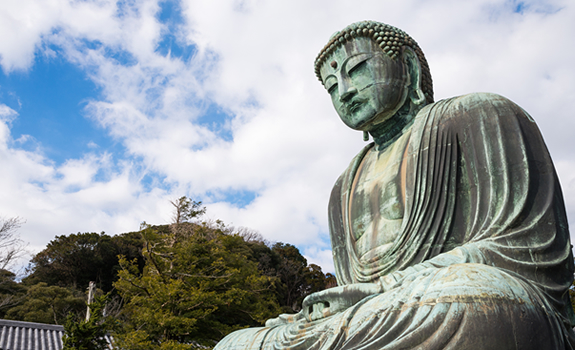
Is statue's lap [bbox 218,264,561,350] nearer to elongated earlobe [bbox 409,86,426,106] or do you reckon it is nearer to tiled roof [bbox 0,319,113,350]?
elongated earlobe [bbox 409,86,426,106]

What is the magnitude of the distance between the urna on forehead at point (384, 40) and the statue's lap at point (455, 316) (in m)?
2.34

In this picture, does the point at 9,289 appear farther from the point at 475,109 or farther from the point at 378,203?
the point at 475,109

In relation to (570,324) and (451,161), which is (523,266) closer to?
(570,324)

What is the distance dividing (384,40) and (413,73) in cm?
44

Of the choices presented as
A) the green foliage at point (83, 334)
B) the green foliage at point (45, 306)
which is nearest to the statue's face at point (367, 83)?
the green foliage at point (83, 334)

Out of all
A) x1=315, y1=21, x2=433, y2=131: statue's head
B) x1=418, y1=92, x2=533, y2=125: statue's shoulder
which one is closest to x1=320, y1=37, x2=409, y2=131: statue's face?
x1=315, y1=21, x2=433, y2=131: statue's head

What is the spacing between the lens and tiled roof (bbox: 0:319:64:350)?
15959 millimetres

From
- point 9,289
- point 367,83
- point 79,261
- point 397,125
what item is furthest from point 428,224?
point 79,261

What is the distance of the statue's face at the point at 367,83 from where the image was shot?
13.6ft

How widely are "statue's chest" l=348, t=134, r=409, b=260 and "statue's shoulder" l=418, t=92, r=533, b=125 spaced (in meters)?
0.43

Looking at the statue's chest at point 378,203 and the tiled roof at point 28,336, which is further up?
the tiled roof at point 28,336

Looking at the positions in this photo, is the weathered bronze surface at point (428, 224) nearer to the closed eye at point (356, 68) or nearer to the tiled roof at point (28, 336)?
the closed eye at point (356, 68)

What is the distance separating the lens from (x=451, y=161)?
3.59m

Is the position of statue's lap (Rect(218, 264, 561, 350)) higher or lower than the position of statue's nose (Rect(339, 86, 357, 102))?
lower
